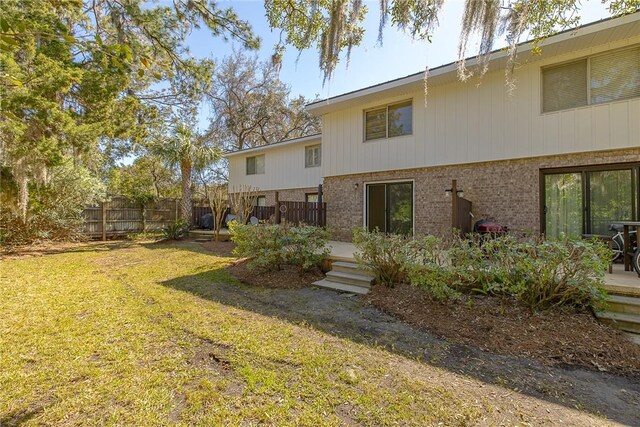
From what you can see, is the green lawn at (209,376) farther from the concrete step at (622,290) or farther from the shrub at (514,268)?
the concrete step at (622,290)

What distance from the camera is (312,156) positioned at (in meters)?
13.7

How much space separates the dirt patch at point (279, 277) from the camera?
19.5 ft

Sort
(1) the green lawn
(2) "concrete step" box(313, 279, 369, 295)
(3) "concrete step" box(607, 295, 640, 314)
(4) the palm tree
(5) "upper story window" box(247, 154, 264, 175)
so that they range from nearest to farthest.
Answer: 1. (1) the green lawn
2. (3) "concrete step" box(607, 295, 640, 314)
3. (2) "concrete step" box(313, 279, 369, 295)
4. (4) the palm tree
5. (5) "upper story window" box(247, 154, 264, 175)

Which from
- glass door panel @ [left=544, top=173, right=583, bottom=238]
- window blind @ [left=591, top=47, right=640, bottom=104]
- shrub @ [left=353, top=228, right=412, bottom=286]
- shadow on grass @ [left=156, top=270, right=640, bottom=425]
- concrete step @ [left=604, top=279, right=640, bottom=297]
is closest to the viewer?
shadow on grass @ [left=156, top=270, right=640, bottom=425]

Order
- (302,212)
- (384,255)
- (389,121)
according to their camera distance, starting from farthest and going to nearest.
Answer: (302,212) → (389,121) → (384,255)

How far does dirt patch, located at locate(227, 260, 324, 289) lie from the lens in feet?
19.5

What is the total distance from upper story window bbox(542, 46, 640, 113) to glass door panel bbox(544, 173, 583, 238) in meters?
1.45

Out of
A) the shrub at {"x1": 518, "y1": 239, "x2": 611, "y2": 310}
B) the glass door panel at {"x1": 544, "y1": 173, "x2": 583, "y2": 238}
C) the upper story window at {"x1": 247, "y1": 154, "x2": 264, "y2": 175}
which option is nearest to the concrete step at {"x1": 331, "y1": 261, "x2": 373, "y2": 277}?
the shrub at {"x1": 518, "y1": 239, "x2": 611, "y2": 310}

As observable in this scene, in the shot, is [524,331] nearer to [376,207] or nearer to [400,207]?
[400,207]

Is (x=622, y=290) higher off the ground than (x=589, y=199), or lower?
lower

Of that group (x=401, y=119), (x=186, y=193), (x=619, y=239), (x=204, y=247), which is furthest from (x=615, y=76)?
(x=186, y=193)

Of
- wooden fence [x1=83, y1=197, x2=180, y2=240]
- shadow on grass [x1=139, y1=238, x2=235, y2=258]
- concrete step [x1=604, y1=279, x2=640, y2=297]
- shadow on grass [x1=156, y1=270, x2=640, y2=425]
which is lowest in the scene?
shadow on grass [x1=156, y1=270, x2=640, y2=425]

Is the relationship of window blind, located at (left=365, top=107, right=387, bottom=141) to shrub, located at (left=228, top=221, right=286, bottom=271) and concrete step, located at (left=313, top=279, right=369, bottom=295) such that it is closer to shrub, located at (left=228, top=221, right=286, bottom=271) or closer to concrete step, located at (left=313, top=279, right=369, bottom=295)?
shrub, located at (left=228, top=221, right=286, bottom=271)

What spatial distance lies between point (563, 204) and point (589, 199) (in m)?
0.42
